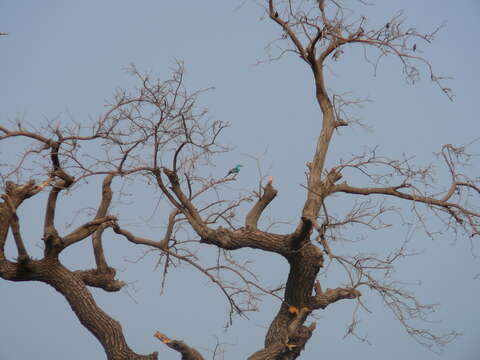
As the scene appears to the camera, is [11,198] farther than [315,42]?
No

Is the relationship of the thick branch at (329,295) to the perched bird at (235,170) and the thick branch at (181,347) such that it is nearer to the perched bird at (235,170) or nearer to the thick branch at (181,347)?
the thick branch at (181,347)

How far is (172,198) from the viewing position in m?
6.03

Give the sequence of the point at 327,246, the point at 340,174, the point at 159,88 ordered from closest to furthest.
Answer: the point at 327,246, the point at 159,88, the point at 340,174

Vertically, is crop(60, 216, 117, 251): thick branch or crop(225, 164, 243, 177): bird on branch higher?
crop(225, 164, 243, 177): bird on branch

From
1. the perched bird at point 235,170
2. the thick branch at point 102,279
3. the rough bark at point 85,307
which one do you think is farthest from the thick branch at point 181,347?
the perched bird at point 235,170

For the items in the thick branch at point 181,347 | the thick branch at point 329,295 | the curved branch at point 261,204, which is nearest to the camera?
the thick branch at point 181,347

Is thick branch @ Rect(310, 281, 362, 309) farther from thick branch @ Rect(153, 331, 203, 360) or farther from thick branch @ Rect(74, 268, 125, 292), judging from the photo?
thick branch @ Rect(74, 268, 125, 292)

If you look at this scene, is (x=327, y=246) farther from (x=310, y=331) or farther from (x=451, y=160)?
(x=451, y=160)

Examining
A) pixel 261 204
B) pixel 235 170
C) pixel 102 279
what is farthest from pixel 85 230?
pixel 261 204

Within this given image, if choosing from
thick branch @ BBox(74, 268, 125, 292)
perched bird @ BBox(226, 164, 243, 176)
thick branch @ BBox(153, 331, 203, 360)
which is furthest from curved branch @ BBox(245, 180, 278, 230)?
thick branch @ BBox(74, 268, 125, 292)

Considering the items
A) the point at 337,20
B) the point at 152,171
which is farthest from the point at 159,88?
the point at 337,20

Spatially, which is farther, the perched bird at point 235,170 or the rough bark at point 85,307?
the perched bird at point 235,170

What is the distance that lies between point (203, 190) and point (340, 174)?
1.23 m

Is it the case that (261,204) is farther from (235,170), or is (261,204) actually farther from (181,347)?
(181,347)
